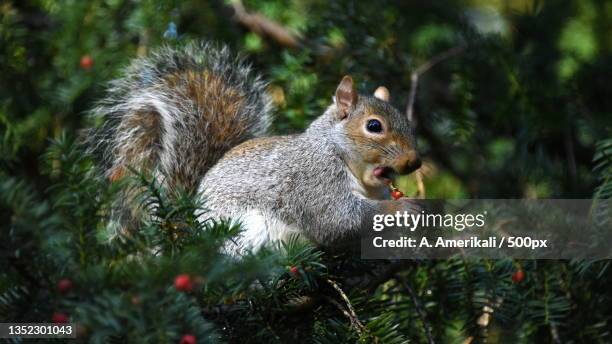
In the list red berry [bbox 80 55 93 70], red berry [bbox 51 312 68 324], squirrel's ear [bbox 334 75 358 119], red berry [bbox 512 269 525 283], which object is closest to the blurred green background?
red berry [bbox 80 55 93 70]

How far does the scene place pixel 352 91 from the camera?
2.50 metres

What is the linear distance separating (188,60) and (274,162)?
535 millimetres

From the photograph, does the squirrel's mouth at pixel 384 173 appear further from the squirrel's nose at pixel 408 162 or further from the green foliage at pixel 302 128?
the green foliage at pixel 302 128

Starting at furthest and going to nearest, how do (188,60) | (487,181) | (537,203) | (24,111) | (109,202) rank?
(487,181)
(24,111)
(188,60)
(537,203)
(109,202)

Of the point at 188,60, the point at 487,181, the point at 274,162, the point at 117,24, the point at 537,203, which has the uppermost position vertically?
the point at 117,24

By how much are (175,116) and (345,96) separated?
1.91 ft

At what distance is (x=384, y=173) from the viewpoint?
2438mm

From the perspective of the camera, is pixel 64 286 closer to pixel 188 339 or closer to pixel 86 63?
pixel 188 339

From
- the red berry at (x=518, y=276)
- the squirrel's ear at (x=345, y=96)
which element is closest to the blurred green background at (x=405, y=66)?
the squirrel's ear at (x=345, y=96)

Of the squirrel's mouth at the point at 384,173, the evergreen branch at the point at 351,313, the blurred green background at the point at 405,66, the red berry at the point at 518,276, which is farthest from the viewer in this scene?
the blurred green background at the point at 405,66

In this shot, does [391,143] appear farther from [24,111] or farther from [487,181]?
[24,111]

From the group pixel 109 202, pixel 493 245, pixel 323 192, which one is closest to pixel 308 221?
pixel 323 192

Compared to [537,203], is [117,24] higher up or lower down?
higher up

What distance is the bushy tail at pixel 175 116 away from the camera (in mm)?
2477
